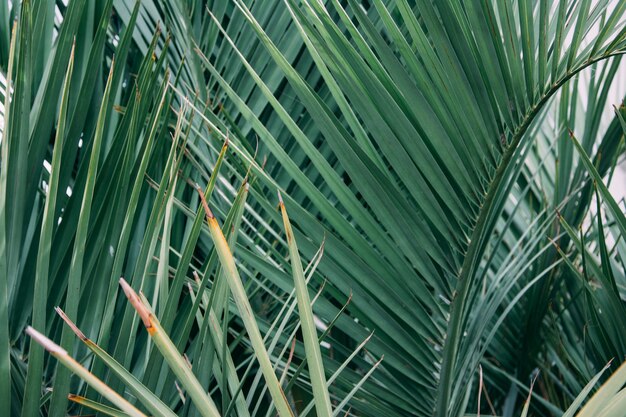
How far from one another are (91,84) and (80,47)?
104 millimetres

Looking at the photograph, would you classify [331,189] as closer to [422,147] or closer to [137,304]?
[422,147]

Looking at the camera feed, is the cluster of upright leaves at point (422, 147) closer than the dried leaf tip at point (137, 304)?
No

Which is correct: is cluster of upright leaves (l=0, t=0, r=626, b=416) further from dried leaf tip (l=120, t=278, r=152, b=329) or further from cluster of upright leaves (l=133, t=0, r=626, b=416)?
dried leaf tip (l=120, t=278, r=152, b=329)

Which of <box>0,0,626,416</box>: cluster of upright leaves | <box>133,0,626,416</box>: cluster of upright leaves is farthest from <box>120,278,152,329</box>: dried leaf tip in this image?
<box>133,0,626,416</box>: cluster of upright leaves

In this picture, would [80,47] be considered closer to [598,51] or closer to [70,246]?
[70,246]

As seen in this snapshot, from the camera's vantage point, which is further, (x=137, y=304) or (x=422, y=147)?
(x=422, y=147)

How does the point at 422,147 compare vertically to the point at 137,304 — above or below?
above

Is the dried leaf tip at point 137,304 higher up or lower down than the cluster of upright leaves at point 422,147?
lower down

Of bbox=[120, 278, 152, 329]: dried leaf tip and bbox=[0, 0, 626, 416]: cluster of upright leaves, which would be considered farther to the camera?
bbox=[0, 0, 626, 416]: cluster of upright leaves

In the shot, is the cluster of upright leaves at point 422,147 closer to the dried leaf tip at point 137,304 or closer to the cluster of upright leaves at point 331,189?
the cluster of upright leaves at point 331,189

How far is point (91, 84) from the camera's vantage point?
65 centimetres

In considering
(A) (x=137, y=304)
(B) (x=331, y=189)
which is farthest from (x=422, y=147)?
(A) (x=137, y=304)

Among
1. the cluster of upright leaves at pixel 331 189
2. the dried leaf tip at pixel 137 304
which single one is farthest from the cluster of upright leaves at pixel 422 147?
the dried leaf tip at pixel 137 304

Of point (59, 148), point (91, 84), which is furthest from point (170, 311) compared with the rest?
point (91, 84)
